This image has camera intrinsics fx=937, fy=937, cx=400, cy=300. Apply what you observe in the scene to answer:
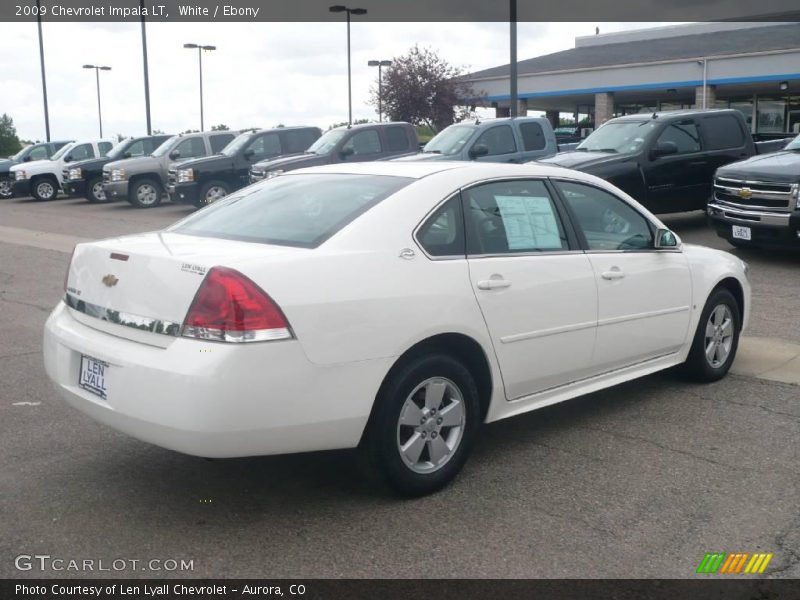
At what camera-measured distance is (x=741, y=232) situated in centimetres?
1201

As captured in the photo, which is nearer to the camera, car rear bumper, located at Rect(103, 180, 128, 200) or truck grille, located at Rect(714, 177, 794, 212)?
truck grille, located at Rect(714, 177, 794, 212)

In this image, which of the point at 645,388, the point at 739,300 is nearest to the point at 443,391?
the point at 645,388

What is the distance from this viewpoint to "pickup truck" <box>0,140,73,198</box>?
31.3 metres

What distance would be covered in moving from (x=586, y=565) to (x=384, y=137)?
1694 cm

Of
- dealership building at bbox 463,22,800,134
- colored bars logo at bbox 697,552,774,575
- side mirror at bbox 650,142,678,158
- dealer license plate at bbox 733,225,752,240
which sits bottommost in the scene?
colored bars logo at bbox 697,552,774,575

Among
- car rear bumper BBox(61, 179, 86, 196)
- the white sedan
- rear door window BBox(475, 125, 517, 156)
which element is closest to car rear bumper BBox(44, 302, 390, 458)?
the white sedan

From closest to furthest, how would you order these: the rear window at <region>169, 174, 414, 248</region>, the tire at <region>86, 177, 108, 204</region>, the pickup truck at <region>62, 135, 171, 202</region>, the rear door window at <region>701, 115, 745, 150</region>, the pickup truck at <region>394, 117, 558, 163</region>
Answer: the rear window at <region>169, 174, 414, 248</region>, the rear door window at <region>701, 115, 745, 150</region>, the pickup truck at <region>394, 117, 558, 163</region>, the pickup truck at <region>62, 135, 171, 202</region>, the tire at <region>86, 177, 108, 204</region>

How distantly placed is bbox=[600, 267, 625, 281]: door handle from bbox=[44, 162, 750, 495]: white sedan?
1 centimetres

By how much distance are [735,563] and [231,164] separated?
1924cm

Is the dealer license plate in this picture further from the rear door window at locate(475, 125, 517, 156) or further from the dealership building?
the dealership building

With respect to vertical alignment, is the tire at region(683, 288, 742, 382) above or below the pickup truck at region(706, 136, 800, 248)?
below

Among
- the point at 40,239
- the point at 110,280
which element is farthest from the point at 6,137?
the point at 110,280

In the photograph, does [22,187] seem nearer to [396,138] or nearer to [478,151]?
[396,138]

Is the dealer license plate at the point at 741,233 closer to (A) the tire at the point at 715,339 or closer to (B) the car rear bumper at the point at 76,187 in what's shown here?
(A) the tire at the point at 715,339
